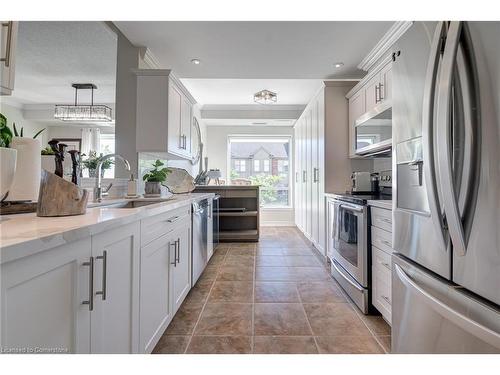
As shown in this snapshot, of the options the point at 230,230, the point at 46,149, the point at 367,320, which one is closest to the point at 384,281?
the point at 367,320

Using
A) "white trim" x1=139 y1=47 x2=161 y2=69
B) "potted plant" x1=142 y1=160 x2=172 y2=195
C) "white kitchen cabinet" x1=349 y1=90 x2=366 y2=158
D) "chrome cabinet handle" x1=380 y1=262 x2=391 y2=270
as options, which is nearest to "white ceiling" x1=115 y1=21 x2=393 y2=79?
"white trim" x1=139 y1=47 x2=161 y2=69

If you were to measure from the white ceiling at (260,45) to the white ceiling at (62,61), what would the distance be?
1.17 ft

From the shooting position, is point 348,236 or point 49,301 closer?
point 49,301

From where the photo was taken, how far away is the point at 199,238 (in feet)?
8.62

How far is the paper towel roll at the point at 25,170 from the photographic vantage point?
117cm

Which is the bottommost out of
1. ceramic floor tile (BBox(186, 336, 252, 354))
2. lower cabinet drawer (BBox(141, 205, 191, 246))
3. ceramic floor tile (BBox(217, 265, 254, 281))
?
ceramic floor tile (BBox(186, 336, 252, 354))

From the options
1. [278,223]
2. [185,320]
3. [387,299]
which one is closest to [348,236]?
[387,299]

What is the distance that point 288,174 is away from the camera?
6.64m

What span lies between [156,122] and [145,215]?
1800mm

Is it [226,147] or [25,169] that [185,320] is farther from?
[226,147]

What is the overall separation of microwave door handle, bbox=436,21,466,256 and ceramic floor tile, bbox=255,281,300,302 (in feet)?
5.56

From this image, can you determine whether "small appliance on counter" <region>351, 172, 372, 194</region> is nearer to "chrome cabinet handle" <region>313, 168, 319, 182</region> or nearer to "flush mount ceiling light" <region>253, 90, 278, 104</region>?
"chrome cabinet handle" <region>313, 168, 319, 182</region>

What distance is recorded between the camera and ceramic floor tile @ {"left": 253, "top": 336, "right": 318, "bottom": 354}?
5.08 feet

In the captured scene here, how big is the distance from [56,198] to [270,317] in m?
1.62
